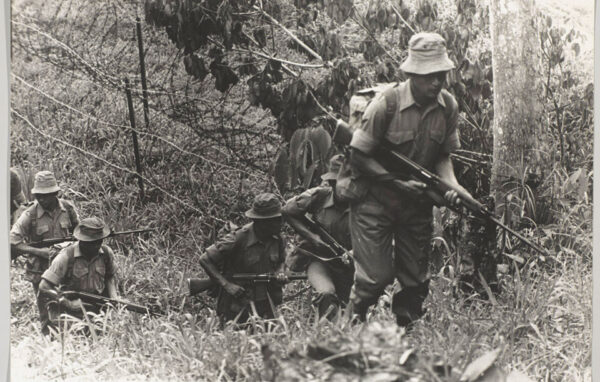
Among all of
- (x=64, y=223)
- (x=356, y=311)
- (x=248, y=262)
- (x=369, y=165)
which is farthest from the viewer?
(x=64, y=223)

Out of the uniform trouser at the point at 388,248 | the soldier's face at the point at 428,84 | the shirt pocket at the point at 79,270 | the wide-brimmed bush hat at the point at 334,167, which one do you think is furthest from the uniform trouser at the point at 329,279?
the shirt pocket at the point at 79,270

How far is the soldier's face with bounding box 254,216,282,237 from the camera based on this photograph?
6.74 m

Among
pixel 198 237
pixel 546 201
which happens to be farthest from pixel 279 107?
pixel 546 201

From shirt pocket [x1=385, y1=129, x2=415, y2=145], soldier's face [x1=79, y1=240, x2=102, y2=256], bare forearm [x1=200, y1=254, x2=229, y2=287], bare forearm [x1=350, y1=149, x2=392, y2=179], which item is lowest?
bare forearm [x1=200, y1=254, x2=229, y2=287]

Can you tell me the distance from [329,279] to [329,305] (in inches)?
8.0

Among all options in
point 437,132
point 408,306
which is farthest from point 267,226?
point 437,132

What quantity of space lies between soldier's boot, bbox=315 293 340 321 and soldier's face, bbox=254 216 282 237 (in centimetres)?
62

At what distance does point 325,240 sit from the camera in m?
6.78

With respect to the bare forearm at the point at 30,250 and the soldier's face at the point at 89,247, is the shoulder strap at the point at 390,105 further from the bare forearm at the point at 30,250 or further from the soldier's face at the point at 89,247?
the bare forearm at the point at 30,250

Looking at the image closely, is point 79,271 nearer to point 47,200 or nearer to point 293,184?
point 47,200

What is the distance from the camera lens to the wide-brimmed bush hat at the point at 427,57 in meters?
6.23

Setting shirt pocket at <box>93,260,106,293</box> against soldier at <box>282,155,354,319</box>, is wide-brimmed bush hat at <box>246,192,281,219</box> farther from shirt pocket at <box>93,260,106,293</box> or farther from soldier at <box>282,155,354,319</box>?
shirt pocket at <box>93,260,106,293</box>

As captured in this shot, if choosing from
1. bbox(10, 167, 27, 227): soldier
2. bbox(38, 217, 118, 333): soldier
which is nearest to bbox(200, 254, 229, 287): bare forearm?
bbox(38, 217, 118, 333): soldier

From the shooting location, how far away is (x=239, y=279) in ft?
22.2
